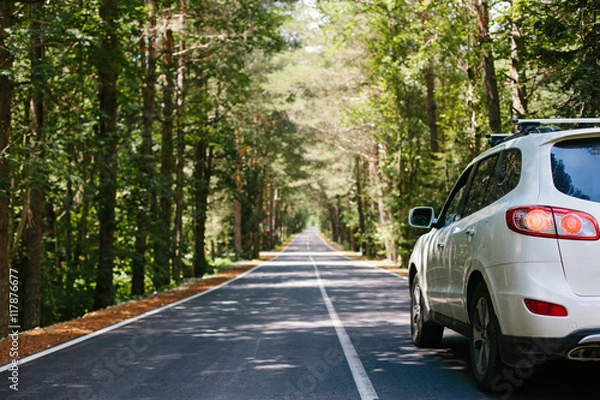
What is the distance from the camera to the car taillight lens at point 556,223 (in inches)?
185

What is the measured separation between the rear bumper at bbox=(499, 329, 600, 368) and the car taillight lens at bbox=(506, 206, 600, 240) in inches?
26.3

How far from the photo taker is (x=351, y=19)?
2864 cm

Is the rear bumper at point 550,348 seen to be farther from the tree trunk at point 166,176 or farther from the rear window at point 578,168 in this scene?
the tree trunk at point 166,176

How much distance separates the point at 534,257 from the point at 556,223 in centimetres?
→ 28

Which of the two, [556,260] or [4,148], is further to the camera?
[4,148]

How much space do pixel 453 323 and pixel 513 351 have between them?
170 cm

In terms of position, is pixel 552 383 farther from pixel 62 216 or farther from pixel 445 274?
pixel 62 216

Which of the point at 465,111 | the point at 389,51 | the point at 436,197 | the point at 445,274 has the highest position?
the point at 389,51

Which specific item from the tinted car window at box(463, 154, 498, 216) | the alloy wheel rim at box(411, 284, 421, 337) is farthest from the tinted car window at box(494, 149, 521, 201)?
the alloy wheel rim at box(411, 284, 421, 337)

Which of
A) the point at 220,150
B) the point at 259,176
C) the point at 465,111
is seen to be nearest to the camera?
the point at 465,111

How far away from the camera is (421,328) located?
8.19 meters

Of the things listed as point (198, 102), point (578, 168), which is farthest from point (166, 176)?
point (578, 168)

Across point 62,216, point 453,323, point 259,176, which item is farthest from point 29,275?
point 259,176

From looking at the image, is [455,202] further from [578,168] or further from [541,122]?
[578,168]
